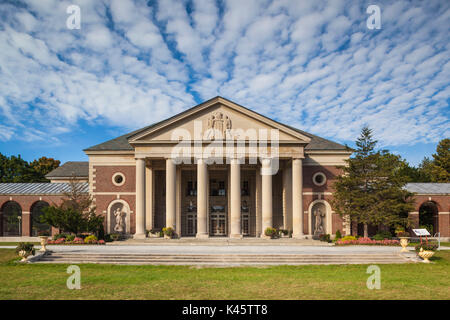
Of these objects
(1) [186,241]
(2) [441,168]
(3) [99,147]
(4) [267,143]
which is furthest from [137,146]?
(2) [441,168]

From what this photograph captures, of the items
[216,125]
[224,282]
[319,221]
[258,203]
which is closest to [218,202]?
[258,203]

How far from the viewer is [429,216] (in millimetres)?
40750

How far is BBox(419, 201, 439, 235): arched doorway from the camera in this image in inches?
1550

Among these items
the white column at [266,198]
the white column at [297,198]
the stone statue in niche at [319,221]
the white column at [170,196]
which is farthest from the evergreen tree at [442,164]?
the white column at [170,196]

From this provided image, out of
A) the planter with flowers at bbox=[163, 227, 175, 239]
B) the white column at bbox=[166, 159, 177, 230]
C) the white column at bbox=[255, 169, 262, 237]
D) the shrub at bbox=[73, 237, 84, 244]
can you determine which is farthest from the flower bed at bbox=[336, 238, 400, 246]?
the shrub at bbox=[73, 237, 84, 244]

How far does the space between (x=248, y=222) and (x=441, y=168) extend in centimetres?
3825

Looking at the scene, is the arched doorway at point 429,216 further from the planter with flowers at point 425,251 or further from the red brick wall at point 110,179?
the red brick wall at point 110,179

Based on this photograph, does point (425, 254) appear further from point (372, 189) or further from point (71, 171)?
point (71, 171)

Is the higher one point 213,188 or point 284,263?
point 213,188

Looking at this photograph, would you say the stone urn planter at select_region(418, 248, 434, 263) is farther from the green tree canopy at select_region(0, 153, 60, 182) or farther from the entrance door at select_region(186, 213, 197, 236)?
the green tree canopy at select_region(0, 153, 60, 182)

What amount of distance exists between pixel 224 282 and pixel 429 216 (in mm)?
34941

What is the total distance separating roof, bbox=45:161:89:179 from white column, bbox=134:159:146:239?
1737 cm
